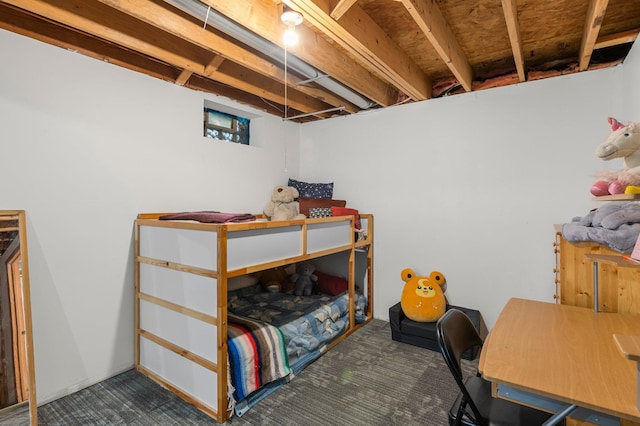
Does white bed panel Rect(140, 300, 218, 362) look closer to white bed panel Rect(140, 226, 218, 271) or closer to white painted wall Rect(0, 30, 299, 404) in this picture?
white painted wall Rect(0, 30, 299, 404)

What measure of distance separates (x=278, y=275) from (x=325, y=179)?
1193mm

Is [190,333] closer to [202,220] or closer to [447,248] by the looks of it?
[202,220]

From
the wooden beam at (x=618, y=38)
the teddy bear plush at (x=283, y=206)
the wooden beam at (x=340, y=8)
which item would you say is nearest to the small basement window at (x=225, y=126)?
the teddy bear plush at (x=283, y=206)

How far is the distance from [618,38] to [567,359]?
2.15 metres

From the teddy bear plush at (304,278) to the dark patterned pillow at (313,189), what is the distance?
767mm

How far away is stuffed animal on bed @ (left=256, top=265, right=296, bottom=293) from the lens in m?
3.22

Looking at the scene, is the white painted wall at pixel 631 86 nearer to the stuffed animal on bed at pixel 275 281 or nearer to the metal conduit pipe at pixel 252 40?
the metal conduit pipe at pixel 252 40

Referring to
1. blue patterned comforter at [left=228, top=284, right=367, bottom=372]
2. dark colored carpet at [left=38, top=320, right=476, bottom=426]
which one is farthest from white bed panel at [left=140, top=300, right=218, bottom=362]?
blue patterned comforter at [left=228, top=284, right=367, bottom=372]

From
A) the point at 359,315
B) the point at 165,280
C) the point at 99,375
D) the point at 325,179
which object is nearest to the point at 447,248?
the point at 359,315

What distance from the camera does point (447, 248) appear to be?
116 inches

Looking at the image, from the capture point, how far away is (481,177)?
2762mm

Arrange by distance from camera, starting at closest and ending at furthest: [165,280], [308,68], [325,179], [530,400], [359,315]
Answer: [530,400], [165,280], [308,68], [359,315], [325,179]

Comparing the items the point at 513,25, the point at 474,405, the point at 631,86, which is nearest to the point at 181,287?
the point at 474,405

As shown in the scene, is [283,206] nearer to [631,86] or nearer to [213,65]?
[213,65]
